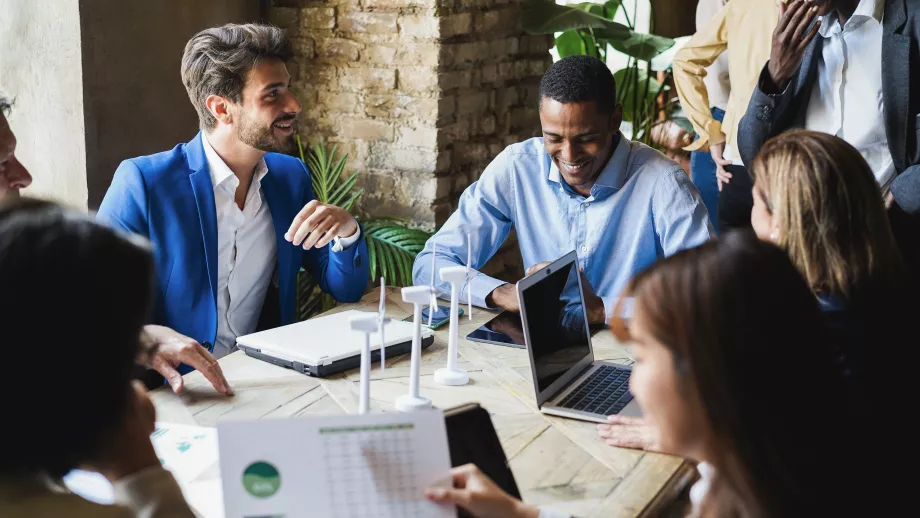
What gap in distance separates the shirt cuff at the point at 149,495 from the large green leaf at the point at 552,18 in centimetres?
288

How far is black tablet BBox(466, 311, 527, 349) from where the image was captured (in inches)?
89.8

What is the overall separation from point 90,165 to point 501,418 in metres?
1.83

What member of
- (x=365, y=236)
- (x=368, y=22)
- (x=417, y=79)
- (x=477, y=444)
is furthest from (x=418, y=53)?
(x=477, y=444)

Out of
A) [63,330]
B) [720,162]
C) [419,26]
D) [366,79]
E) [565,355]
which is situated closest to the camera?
[63,330]

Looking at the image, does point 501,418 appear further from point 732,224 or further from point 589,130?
point 732,224

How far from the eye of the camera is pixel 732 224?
3.14 meters

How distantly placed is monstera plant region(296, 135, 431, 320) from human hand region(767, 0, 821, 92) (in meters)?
1.34

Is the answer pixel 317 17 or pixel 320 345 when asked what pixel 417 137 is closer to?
pixel 317 17

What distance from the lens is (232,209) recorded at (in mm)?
2623

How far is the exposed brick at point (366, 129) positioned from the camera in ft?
12.1

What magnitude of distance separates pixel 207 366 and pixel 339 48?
1985 mm

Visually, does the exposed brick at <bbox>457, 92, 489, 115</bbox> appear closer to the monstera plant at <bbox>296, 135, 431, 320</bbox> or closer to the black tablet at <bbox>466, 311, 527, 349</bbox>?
the monstera plant at <bbox>296, 135, 431, 320</bbox>

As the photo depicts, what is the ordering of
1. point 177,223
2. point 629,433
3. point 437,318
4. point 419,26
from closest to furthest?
point 629,433 < point 437,318 < point 177,223 < point 419,26

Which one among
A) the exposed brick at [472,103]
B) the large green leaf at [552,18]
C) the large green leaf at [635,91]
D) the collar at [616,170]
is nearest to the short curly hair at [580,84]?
the collar at [616,170]
